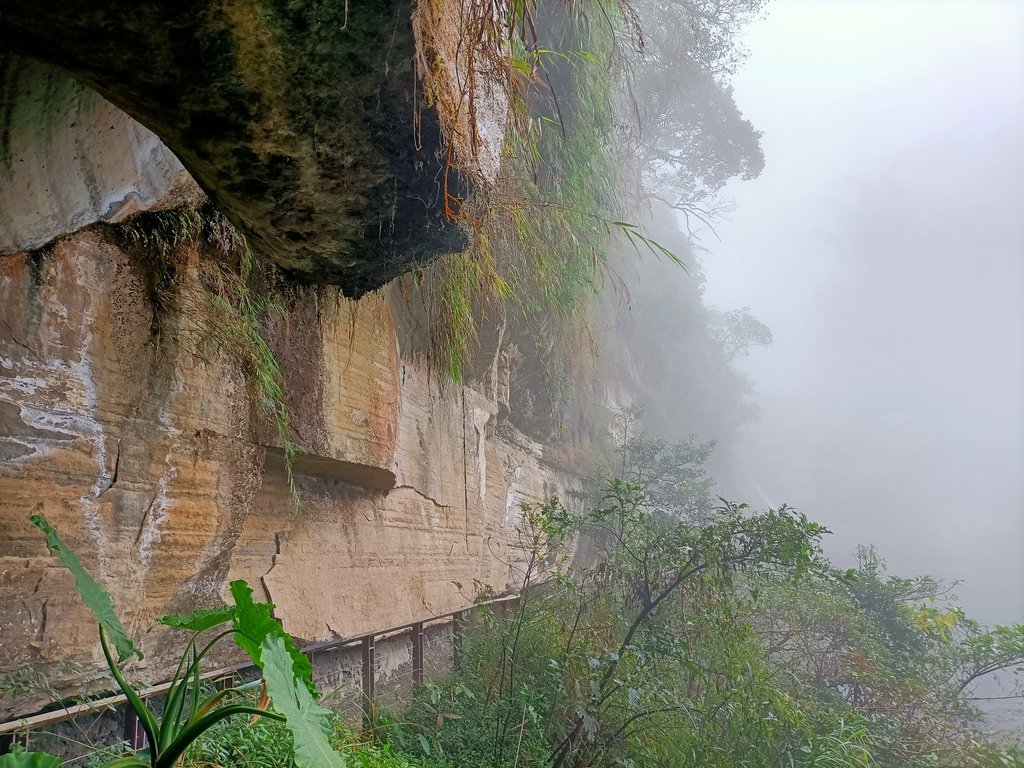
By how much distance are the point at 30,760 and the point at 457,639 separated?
3905 millimetres

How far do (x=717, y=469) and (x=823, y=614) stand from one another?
24466 mm

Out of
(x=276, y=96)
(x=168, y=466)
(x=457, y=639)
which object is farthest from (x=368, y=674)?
(x=276, y=96)

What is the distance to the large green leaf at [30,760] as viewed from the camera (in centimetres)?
130

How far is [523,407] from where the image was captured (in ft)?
27.9

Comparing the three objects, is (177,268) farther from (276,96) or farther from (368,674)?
(368,674)

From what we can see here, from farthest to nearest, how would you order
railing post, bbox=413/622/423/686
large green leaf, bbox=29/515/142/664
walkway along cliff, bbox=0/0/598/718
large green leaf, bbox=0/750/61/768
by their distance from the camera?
railing post, bbox=413/622/423/686
large green leaf, bbox=29/515/142/664
walkway along cliff, bbox=0/0/598/718
large green leaf, bbox=0/750/61/768

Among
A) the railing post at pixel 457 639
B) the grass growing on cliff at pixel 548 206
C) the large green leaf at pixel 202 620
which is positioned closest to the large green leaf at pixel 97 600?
the large green leaf at pixel 202 620

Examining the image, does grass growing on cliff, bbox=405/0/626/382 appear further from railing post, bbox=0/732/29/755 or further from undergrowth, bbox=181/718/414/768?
railing post, bbox=0/732/29/755

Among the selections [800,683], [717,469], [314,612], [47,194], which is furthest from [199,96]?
[717,469]

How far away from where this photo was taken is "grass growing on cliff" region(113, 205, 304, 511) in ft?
8.46

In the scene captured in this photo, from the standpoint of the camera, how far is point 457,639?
16.5 feet

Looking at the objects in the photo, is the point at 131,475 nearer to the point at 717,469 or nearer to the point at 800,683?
the point at 800,683

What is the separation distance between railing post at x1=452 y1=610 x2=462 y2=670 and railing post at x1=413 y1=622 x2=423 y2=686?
0.43 metres

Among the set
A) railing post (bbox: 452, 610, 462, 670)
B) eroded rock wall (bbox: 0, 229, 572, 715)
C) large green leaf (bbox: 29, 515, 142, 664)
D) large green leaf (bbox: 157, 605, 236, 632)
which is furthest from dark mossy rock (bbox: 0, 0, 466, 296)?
railing post (bbox: 452, 610, 462, 670)
